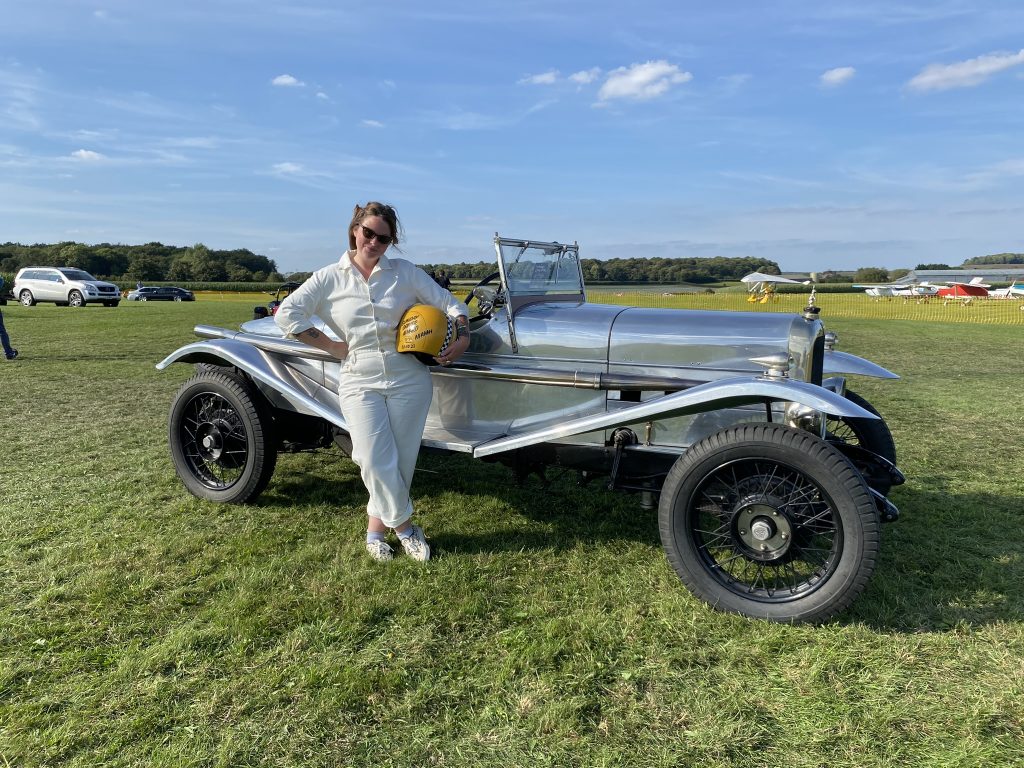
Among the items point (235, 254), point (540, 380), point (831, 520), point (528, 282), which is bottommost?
point (831, 520)

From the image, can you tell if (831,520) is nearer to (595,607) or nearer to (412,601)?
(595,607)

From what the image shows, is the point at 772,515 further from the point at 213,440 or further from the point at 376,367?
the point at 213,440

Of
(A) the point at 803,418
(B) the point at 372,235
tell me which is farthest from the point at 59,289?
(A) the point at 803,418

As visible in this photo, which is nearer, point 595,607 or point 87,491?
point 595,607

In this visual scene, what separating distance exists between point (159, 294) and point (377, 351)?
158 ft

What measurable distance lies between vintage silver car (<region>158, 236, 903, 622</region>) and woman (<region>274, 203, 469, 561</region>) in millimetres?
384

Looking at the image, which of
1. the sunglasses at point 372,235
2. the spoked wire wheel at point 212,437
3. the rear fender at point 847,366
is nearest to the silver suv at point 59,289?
the spoked wire wheel at point 212,437

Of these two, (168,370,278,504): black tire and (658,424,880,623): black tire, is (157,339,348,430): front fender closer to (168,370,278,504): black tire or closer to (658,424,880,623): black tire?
(168,370,278,504): black tire

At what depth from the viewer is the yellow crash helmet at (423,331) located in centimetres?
327

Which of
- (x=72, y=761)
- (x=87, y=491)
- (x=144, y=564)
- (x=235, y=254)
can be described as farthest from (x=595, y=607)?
(x=235, y=254)

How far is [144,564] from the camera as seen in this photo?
10.9 feet

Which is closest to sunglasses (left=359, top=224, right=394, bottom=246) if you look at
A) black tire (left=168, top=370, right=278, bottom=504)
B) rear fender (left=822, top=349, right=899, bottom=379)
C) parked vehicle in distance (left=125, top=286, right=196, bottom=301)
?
black tire (left=168, top=370, right=278, bottom=504)

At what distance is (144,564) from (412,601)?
150 centimetres

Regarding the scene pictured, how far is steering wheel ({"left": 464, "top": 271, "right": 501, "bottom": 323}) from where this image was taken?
3.89 metres
